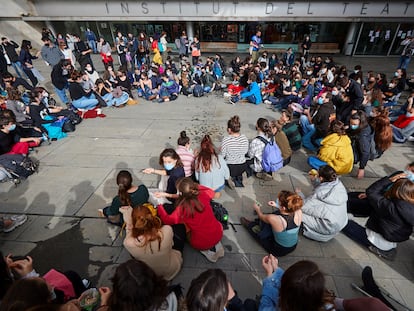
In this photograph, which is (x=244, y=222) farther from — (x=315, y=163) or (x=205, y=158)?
(x=315, y=163)

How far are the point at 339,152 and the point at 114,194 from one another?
4419 millimetres

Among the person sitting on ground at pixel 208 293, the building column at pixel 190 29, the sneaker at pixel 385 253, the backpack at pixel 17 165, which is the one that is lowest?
the sneaker at pixel 385 253

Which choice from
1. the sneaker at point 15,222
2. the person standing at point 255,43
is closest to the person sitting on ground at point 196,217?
the sneaker at point 15,222

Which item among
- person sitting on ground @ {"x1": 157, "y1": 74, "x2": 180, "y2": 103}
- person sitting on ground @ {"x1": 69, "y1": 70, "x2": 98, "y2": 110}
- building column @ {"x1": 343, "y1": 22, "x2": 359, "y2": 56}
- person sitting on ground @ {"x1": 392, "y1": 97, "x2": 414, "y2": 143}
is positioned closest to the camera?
person sitting on ground @ {"x1": 392, "y1": 97, "x2": 414, "y2": 143}

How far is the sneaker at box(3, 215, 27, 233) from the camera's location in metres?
3.88

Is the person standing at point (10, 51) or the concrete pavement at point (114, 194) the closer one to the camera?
the concrete pavement at point (114, 194)

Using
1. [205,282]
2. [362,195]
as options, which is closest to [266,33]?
[362,195]

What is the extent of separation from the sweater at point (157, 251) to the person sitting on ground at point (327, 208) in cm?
202

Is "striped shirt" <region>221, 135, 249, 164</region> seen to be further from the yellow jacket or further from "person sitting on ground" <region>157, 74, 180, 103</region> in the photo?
"person sitting on ground" <region>157, 74, 180, 103</region>

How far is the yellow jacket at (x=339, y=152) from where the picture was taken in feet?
14.6

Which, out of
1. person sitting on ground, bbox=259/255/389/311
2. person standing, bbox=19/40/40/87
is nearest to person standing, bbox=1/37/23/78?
person standing, bbox=19/40/40/87

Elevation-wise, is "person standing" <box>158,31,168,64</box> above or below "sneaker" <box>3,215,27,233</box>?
above

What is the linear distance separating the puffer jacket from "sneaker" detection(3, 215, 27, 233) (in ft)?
15.2

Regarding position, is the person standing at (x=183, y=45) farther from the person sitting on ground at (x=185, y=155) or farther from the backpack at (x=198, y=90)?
the person sitting on ground at (x=185, y=155)
